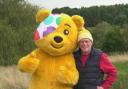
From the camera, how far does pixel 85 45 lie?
5.52 metres

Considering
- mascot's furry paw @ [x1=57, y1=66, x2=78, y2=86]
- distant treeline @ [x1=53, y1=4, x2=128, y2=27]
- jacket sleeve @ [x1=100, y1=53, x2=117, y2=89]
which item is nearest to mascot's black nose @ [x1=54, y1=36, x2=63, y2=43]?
mascot's furry paw @ [x1=57, y1=66, x2=78, y2=86]

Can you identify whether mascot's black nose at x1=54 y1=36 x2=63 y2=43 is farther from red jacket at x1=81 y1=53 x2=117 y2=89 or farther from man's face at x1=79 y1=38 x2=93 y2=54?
red jacket at x1=81 y1=53 x2=117 y2=89

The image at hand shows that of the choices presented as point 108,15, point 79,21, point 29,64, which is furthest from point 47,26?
point 108,15

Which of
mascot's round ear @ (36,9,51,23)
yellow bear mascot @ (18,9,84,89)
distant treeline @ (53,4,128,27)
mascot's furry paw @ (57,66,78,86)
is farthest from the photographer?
distant treeline @ (53,4,128,27)

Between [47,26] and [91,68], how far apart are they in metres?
0.80

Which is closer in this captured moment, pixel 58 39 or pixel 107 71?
pixel 107 71

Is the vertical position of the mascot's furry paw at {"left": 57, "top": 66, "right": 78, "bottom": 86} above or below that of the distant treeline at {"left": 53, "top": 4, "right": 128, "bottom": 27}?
above

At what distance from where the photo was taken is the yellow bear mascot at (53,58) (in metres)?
5.57

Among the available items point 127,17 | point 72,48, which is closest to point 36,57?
point 72,48

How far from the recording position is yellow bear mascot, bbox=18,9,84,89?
5570 mm

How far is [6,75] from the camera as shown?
12773 millimetres

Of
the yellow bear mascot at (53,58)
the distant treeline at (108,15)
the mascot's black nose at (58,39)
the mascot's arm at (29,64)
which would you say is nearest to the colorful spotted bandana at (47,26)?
the yellow bear mascot at (53,58)

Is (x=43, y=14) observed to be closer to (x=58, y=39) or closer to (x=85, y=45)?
(x=58, y=39)

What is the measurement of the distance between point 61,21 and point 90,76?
84 cm
